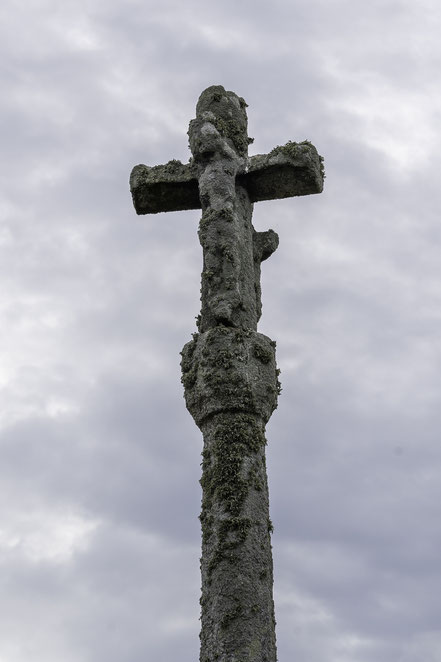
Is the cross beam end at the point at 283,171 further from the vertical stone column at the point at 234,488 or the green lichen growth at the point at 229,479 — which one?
the green lichen growth at the point at 229,479

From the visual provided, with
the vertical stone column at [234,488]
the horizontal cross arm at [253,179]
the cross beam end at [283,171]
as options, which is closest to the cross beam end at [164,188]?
the horizontal cross arm at [253,179]

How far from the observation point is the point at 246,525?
24.9 ft

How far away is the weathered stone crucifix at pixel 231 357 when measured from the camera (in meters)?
7.35

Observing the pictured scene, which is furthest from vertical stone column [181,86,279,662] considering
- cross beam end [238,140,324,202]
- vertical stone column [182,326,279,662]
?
cross beam end [238,140,324,202]

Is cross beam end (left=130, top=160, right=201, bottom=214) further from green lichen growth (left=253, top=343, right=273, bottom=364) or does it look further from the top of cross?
green lichen growth (left=253, top=343, right=273, bottom=364)

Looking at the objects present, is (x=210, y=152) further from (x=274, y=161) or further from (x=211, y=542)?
(x=211, y=542)

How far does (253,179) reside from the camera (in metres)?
9.80

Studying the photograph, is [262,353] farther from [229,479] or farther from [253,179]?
[253,179]

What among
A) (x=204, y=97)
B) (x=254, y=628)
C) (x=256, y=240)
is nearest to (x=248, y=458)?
(x=254, y=628)

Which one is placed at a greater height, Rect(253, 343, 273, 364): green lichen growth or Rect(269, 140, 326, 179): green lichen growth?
Rect(269, 140, 326, 179): green lichen growth

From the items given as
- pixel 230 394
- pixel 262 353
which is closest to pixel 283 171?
pixel 262 353

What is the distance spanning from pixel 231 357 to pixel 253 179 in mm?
2537

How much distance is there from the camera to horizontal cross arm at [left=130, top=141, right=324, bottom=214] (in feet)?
31.9

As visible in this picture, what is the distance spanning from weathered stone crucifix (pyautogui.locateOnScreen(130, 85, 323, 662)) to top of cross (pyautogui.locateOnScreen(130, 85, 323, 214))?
13mm
